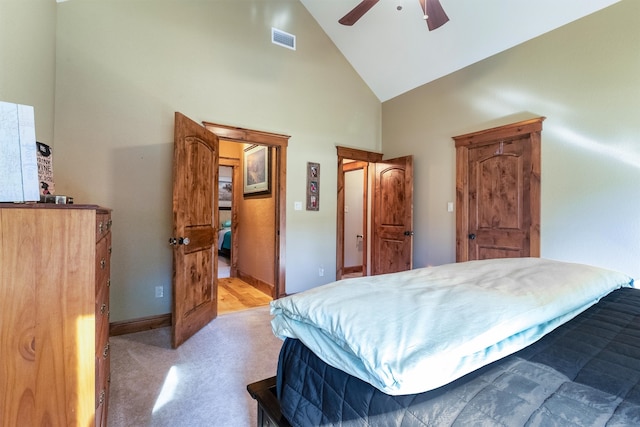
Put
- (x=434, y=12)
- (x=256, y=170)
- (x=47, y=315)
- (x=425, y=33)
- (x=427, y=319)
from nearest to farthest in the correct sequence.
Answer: (x=427, y=319) < (x=47, y=315) < (x=434, y=12) < (x=425, y=33) < (x=256, y=170)

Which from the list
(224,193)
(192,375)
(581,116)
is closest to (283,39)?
(581,116)

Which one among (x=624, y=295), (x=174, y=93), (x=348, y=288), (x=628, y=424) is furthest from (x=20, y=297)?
(x=174, y=93)

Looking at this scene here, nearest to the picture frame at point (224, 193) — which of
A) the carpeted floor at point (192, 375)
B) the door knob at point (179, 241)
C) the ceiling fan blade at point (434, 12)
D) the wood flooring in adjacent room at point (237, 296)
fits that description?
the wood flooring in adjacent room at point (237, 296)

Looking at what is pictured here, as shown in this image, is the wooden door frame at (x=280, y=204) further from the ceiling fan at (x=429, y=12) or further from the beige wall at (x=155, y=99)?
the ceiling fan at (x=429, y=12)

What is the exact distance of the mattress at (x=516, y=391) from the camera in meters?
0.57

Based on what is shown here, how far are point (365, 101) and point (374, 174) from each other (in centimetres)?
111

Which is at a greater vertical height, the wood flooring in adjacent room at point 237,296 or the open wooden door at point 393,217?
the open wooden door at point 393,217

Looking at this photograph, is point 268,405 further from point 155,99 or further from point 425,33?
point 425,33

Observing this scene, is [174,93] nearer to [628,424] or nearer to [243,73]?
[243,73]

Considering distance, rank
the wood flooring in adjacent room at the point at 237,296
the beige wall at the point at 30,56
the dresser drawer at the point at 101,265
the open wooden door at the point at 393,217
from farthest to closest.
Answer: the open wooden door at the point at 393,217
the wood flooring in adjacent room at the point at 237,296
the beige wall at the point at 30,56
the dresser drawer at the point at 101,265

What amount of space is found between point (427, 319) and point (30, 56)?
2689mm

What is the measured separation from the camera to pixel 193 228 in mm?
2680

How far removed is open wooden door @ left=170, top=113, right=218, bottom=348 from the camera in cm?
246

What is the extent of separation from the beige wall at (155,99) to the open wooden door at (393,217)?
122 centimetres
